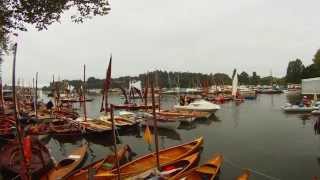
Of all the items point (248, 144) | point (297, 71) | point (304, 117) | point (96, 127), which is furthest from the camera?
point (297, 71)

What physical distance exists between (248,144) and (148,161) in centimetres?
1145

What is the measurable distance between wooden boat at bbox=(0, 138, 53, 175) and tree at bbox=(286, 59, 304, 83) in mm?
131496

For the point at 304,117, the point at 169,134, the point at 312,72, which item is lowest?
the point at 169,134

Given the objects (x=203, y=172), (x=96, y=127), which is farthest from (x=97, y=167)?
(x=96, y=127)

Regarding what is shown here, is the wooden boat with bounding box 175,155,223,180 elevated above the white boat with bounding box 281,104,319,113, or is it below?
below

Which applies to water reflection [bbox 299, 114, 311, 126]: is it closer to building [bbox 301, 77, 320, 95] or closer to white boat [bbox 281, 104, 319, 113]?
white boat [bbox 281, 104, 319, 113]

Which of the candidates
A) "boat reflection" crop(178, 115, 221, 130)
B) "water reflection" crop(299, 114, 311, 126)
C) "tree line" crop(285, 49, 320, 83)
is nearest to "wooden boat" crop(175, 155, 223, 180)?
"boat reflection" crop(178, 115, 221, 130)

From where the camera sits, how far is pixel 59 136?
31547 mm

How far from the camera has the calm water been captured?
2014cm

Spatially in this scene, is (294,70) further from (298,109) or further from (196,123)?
(196,123)

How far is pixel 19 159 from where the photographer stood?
17469 mm

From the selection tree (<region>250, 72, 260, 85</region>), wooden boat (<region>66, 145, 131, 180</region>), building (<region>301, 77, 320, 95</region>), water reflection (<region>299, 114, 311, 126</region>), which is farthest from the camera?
tree (<region>250, 72, 260, 85</region>)

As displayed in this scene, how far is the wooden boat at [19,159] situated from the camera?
1731 cm

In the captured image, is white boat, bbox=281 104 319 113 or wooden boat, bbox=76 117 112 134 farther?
white boat, bbox=281 104 319 113
